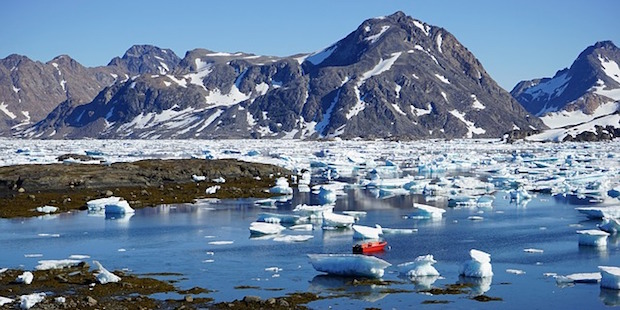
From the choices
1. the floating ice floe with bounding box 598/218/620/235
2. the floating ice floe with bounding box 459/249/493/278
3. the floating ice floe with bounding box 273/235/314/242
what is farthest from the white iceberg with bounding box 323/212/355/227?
the floating ice floe with bounding box 598/218/620/235

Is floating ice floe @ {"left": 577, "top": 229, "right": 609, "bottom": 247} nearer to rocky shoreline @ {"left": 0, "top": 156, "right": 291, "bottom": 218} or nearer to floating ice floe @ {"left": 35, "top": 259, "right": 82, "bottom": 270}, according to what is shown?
floating ice floe @ {"left": 35, "top": 259, "right": 82, "bottom": 270}

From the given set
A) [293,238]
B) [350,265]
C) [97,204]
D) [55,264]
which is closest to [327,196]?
[97,204]

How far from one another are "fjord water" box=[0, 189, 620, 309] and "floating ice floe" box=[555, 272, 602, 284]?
0.32 meters

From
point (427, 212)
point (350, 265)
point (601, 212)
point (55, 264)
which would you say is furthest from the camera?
point (427, 212)

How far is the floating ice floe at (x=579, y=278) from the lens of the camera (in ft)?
62.9

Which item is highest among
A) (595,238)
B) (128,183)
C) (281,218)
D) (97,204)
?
(128,183)

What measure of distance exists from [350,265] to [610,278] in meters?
6.00

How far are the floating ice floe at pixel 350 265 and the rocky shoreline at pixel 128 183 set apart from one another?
56.8 ft

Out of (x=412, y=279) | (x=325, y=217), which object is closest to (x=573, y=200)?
(x=325, y=217)

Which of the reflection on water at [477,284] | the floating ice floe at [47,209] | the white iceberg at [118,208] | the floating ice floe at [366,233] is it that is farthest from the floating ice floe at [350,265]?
the floating ice floe at [47,209]

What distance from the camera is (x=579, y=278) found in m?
19.4

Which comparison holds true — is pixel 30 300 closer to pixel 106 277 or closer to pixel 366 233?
pixel 106 277

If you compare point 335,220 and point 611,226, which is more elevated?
point 335,220

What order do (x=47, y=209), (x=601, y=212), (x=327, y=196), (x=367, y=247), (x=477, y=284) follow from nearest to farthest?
(x=477, y=284) → (x=367, y=247) → (x=601, y=212) → (x=47, y=209) → (x=327, y=196)
